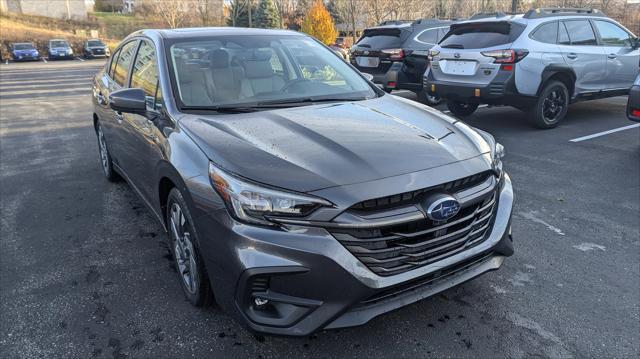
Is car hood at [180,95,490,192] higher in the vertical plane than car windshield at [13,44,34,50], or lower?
lower

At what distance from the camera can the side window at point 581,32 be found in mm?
7461

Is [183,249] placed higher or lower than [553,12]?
lower

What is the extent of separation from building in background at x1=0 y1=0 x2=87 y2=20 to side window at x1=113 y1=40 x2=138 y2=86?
65.0 meters

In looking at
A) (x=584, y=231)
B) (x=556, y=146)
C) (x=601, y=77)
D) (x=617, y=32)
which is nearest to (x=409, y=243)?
(x=584, y=231)

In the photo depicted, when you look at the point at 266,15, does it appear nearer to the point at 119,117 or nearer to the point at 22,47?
the point at 22,47

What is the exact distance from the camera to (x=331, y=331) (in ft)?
7.05

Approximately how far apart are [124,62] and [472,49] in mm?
5102

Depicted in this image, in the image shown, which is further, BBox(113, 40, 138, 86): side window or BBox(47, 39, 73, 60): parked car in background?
BBox(47, 39, 73, 60): parked car in background

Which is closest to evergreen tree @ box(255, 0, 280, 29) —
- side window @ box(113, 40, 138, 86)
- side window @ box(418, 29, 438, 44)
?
side window @ box(418, 29, 438, 44)

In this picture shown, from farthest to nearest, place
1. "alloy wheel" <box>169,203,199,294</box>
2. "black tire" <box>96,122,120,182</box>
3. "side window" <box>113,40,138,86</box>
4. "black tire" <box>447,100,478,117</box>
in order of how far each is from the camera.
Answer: "black tire" <box>447,100,478,117</box>, "black tire" <box>96,122,120,182</box>, "side window" <box>113,40,138,86</box>, "alloy wheel" <box>169,203,199,294</box>

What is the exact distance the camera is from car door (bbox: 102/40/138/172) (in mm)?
4078

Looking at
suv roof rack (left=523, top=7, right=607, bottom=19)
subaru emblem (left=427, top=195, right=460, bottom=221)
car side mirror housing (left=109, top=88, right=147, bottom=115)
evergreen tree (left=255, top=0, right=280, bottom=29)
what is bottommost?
subaru emblem (left=427, top=195, right=460, bottom=221)

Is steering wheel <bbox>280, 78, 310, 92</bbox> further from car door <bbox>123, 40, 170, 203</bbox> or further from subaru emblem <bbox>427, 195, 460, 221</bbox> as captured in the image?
subaru emblem <bbox>427, 195, 460, 221</bbox>

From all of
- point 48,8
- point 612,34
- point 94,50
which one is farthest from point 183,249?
point 48,8
